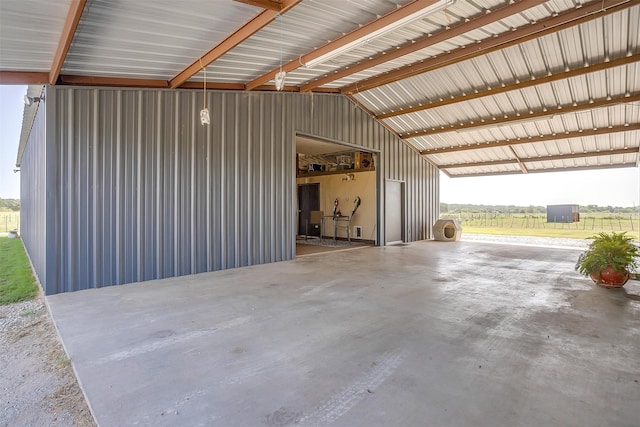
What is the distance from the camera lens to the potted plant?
16.4 feet

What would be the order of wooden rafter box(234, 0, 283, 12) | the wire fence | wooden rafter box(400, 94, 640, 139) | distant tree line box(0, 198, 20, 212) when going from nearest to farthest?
wooden rafter box(234, 0, 283, 12) → wooden rafter box(400, 94, 640, 139) → the wire fence → distant tree line box(0, 198, 20, 212)

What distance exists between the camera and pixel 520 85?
750cm

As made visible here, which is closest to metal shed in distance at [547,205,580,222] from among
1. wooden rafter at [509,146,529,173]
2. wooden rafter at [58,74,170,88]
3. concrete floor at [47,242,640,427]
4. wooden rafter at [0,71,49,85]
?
wooden rafter at [509,146,529,173]

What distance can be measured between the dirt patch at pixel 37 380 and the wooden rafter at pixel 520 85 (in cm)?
878

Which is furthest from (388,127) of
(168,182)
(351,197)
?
(168,182)

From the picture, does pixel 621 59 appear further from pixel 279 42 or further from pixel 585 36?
pixel 279 42

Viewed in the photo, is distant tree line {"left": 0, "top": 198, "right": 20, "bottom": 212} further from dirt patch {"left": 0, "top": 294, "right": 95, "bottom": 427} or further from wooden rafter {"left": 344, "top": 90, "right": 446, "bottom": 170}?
dirt patch {"left": 0, "top": 294, "right": 95, "bottom": 427}

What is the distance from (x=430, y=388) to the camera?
218cm

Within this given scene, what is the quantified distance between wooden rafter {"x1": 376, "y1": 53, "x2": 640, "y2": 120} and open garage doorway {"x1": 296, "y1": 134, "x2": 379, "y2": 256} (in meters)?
1.68

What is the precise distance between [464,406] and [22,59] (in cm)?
570

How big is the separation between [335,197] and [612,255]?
26.1ft

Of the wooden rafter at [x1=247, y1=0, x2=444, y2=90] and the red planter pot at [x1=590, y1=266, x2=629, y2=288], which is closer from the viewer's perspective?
the wooden rafter at [x1=247, y1=0, x2=444, y2=90]

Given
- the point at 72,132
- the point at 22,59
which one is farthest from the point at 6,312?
the point at 22,59

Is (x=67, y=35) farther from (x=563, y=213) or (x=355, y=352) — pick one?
(x=563, y=213)
